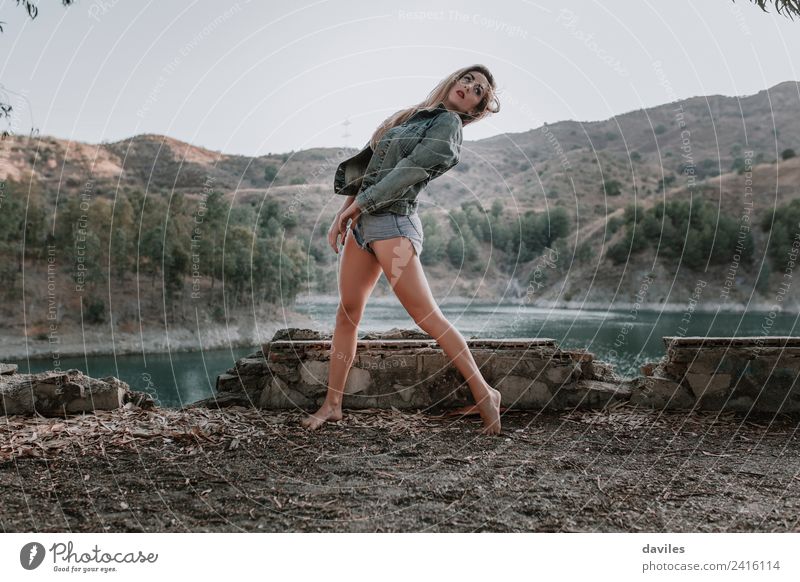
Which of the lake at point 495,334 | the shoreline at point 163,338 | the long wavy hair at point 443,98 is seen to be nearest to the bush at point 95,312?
the shoreline at point 163,338

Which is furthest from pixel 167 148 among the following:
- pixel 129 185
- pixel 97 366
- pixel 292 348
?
pixel 292 348

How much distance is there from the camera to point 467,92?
10.3ft

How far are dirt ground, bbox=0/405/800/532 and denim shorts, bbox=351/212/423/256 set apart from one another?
100 centimetres

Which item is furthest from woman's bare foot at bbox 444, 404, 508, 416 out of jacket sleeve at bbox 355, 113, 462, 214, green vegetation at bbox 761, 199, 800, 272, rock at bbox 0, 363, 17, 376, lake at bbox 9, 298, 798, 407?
green vegetation at bbox 761, 199, 800, 272

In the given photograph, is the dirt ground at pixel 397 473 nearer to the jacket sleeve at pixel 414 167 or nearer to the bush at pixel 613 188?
the jacket sleeve at pixel 414 167

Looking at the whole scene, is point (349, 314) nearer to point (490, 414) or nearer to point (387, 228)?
point (387, 228)

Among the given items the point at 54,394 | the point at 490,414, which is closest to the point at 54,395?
the point at 54,394

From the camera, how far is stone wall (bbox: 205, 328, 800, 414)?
144 inches

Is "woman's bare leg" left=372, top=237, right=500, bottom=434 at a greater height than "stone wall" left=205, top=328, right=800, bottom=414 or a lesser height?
greater

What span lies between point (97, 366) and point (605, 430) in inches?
975

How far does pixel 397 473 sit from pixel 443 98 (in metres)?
1.85

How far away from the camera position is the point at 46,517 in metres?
2.10

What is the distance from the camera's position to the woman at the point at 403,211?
9.76 ft

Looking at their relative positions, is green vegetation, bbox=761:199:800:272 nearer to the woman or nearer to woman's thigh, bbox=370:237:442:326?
the woman
